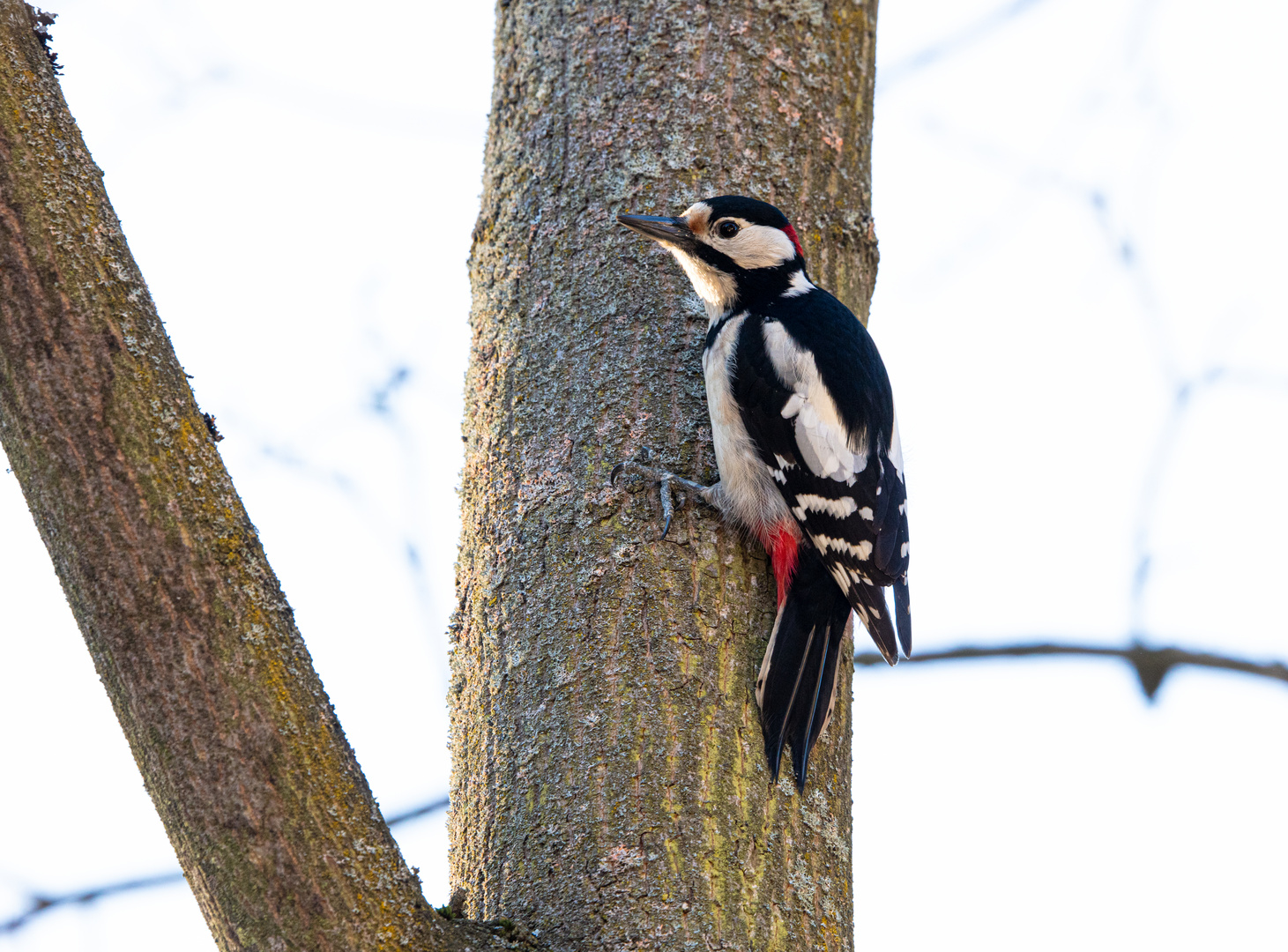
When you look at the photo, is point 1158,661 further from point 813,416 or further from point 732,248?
point 732,248

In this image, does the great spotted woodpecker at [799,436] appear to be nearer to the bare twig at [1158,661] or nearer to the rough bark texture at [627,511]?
the rough bark texture at [627,511]

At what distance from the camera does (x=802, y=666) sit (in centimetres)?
185

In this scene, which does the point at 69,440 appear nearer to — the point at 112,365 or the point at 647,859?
the point at 112,365

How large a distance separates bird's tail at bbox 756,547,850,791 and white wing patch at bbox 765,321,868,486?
1.02 ft

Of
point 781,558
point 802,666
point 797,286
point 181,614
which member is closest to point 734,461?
point 781,558

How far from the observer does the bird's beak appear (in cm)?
216

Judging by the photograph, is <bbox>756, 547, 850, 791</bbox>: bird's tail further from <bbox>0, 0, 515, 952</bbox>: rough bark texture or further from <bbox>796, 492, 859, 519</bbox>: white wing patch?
<bbox>0, 0, 515, 952</bbox>: rough bark texture

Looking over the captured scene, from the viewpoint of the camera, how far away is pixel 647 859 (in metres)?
1.56

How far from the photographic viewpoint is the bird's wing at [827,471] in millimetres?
2209

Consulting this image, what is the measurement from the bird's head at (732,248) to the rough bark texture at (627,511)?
0.14 feet

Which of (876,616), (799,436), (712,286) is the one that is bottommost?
(876,616)

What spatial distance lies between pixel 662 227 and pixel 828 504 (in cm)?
60

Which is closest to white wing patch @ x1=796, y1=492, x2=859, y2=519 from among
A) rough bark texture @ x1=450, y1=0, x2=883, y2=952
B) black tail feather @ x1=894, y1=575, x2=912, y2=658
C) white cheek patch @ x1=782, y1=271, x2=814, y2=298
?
black tail feather @ x1=894, y1=575, x2=912, y2=658

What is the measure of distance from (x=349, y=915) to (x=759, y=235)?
4.98ft
